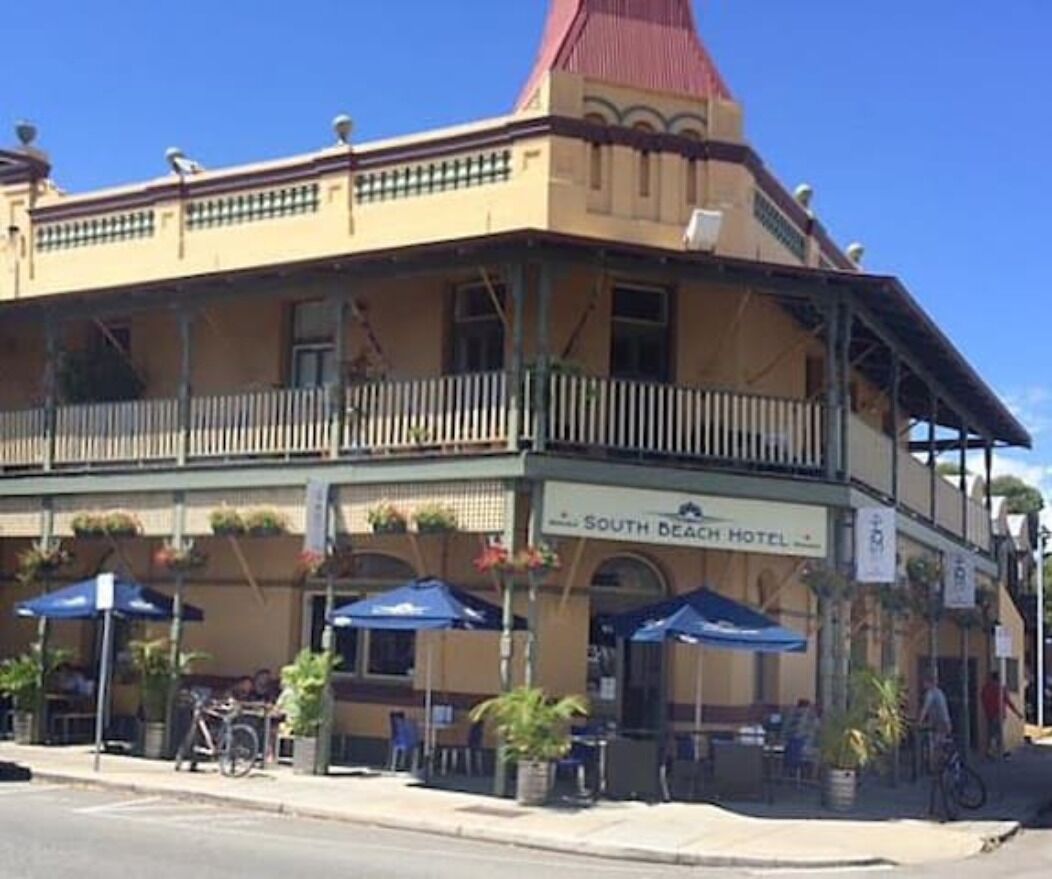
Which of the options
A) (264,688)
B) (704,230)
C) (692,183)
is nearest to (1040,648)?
(692,183)

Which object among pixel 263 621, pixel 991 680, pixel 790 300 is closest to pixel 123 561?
pixel 263 621

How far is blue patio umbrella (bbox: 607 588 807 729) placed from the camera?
17.2 meters

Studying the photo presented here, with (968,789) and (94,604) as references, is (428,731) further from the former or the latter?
(968,789)

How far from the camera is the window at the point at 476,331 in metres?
20.9

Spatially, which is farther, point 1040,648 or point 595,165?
point 1040,648

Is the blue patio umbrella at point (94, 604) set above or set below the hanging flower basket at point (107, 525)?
below

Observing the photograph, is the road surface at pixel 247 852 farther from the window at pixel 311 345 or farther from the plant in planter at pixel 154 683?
the window at pixel 311 345

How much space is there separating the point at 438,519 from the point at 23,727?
311 inches

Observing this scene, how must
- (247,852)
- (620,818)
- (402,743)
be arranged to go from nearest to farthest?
(247,852)
(620,818)
(402,743)

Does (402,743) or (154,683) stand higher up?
(154,683)

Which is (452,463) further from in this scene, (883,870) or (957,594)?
(957,594)

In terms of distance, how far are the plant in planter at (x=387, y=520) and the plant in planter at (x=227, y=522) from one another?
2.26 m

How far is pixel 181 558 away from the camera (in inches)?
815

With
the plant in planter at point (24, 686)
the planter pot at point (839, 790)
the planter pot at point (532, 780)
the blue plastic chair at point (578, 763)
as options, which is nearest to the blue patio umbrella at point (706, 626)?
the blue plastic chair at point (578, 763)
